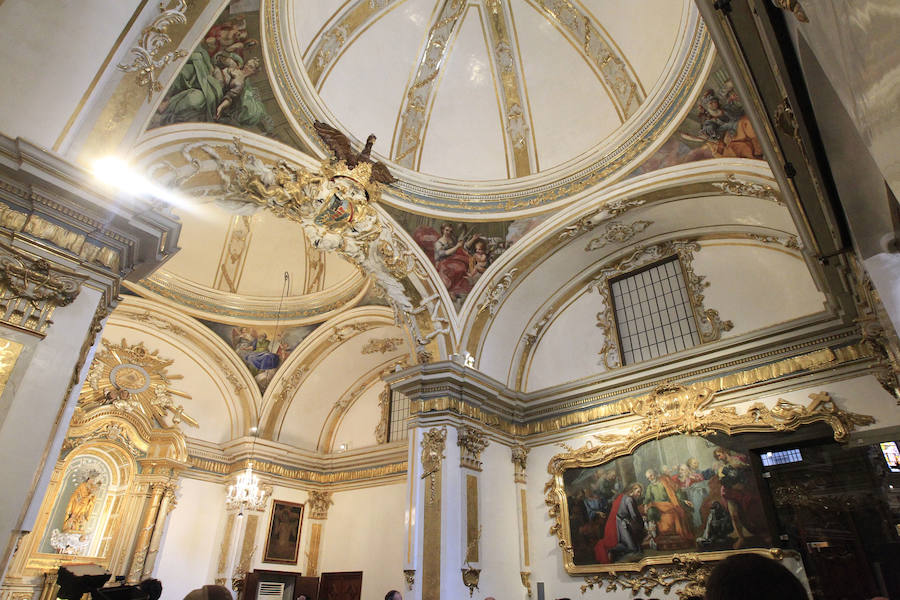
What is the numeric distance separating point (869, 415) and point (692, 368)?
9.05ft

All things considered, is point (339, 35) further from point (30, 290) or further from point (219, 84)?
point (30, 290)

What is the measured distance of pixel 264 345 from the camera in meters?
15.4

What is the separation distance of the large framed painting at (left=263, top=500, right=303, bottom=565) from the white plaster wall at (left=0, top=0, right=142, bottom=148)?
11.8 meters

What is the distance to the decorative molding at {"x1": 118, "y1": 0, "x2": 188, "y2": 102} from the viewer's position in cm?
652

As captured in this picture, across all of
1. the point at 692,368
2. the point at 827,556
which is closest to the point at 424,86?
the point at 692,368

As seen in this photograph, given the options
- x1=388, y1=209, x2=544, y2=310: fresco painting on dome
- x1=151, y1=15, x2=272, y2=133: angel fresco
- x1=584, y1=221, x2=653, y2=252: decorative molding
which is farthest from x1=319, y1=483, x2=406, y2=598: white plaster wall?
x1=151, y1=15, x2=272, y2=133: angel fresco

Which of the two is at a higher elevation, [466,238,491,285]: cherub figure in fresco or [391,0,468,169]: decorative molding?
[391,0,468,169]: decorative molding

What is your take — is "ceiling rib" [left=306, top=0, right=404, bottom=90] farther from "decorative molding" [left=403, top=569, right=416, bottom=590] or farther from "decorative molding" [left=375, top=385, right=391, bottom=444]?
"decorative molding" [left=375, top=385, right=391, bottom=444]

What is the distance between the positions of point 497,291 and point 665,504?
5217 millimetres

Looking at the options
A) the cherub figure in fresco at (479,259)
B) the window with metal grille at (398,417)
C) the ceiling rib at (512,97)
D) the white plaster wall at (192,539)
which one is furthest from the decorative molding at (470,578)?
the ceiling rib at (512,97)

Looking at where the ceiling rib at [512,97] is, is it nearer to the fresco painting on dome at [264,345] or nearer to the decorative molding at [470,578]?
the fresco painting on dome at [264,345]

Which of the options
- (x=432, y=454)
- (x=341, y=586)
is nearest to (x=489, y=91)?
(x=432, y=454)

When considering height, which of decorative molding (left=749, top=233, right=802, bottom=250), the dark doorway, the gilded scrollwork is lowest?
the dark doorway

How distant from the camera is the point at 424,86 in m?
11.8
